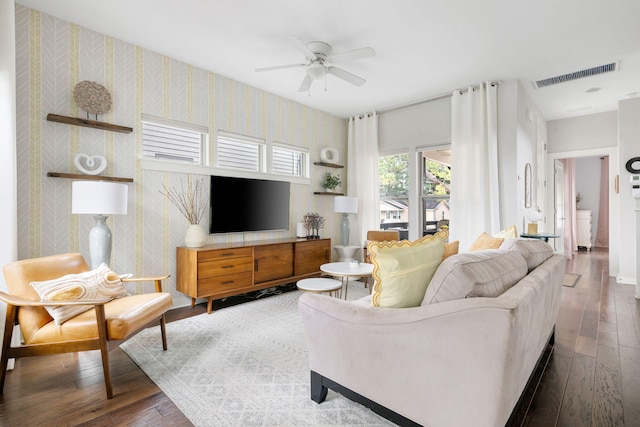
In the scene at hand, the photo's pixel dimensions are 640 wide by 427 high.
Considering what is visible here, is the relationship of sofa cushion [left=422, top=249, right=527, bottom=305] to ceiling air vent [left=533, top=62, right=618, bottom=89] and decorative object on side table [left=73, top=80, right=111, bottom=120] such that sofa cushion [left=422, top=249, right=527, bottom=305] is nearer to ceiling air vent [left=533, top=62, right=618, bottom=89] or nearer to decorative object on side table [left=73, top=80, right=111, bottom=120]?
decorative object on side table [left=73, top=80, right=111, bottom=120]

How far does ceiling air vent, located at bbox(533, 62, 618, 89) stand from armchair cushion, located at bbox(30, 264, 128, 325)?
5.17 m

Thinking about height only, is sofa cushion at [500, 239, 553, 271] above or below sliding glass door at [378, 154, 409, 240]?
below

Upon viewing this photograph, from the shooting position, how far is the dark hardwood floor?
164cm

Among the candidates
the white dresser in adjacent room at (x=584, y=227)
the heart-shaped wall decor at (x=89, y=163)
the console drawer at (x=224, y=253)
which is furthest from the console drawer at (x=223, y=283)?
the white dresser in adjacent room at (x=584, y=227)

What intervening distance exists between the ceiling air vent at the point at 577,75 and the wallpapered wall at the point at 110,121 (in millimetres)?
3806

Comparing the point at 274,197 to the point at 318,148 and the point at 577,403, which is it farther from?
the point at 577,403

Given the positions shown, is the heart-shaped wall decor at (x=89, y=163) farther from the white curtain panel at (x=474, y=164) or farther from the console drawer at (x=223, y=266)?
the white curtain panel at (x=474, y=164)

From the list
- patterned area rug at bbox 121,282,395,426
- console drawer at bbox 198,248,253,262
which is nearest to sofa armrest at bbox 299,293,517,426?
patterned area rug at bbox 121,282,395,426

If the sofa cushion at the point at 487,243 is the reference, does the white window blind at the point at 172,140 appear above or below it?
above

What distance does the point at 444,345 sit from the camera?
1.21 meters

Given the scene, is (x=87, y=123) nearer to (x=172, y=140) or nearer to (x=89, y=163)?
(x=89, y=163)

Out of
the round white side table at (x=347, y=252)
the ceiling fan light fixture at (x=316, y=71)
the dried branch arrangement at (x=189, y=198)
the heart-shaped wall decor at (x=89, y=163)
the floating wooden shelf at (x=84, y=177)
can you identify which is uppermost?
the ceiling fan light fixture at (x=316, y=71)

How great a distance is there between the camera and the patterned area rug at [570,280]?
14.2ft

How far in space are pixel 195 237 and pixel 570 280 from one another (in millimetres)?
5106
